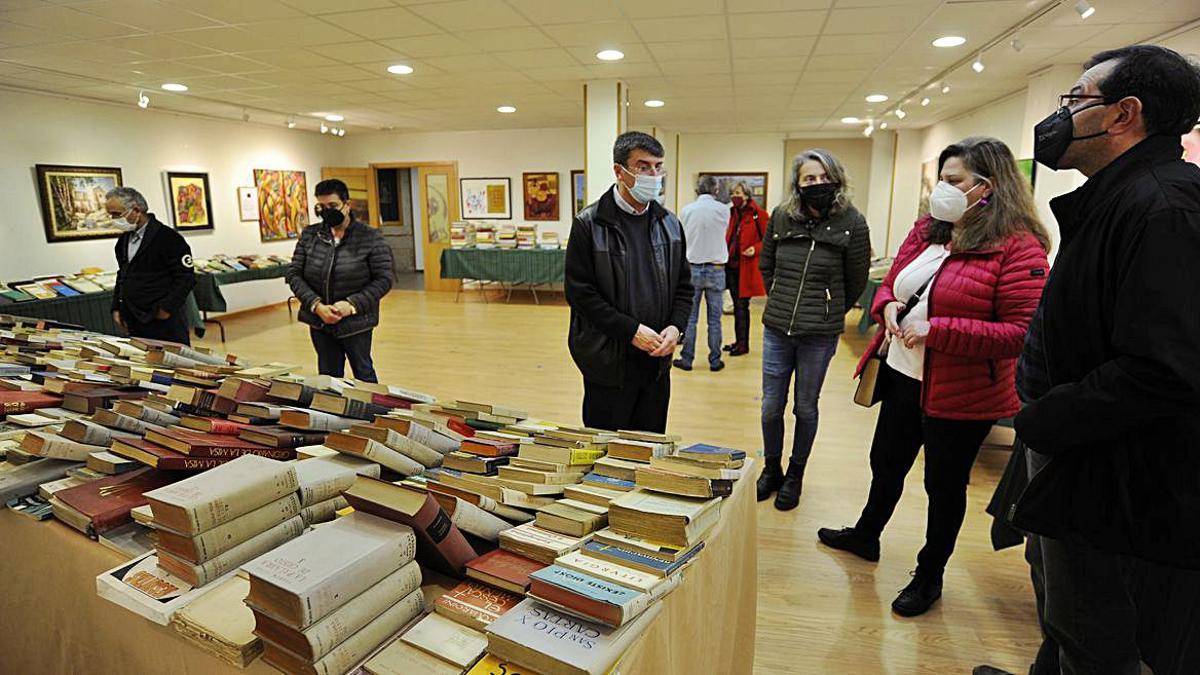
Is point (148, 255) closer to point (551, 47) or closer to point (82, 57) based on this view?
point (82, 57)

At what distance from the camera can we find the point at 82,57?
5227 mm

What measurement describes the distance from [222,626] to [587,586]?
0.56 m

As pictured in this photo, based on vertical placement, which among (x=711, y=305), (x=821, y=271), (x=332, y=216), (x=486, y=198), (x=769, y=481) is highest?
(x=486, y=198)

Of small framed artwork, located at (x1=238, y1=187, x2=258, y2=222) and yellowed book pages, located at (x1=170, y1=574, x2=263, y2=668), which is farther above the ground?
small framed artwork, located at (x1=238, y1=187, x2=258, y2=222)

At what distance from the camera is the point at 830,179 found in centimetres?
272

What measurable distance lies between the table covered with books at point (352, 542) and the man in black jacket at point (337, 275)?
1669mm

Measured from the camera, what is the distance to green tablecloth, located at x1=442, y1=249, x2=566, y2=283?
967 centimetres

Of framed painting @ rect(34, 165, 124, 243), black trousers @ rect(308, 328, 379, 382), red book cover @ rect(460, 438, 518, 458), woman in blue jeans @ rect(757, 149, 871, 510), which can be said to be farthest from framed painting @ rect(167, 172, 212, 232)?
red book cover @ rect(460, 438, 518, 458)

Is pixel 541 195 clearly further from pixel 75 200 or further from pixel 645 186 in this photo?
pixel 645 186

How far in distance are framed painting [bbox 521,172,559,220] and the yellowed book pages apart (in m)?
10.5

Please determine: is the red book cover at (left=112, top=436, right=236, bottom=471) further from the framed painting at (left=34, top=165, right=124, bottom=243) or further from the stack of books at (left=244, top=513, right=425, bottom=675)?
the framed painting at (left=34, top=165, right=124, bottom=243)

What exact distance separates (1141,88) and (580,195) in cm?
1010

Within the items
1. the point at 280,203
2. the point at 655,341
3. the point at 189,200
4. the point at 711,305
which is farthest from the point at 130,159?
the point at 655,341

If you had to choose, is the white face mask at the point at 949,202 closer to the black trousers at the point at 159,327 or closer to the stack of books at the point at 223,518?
the stack of books at the point at 223,518
